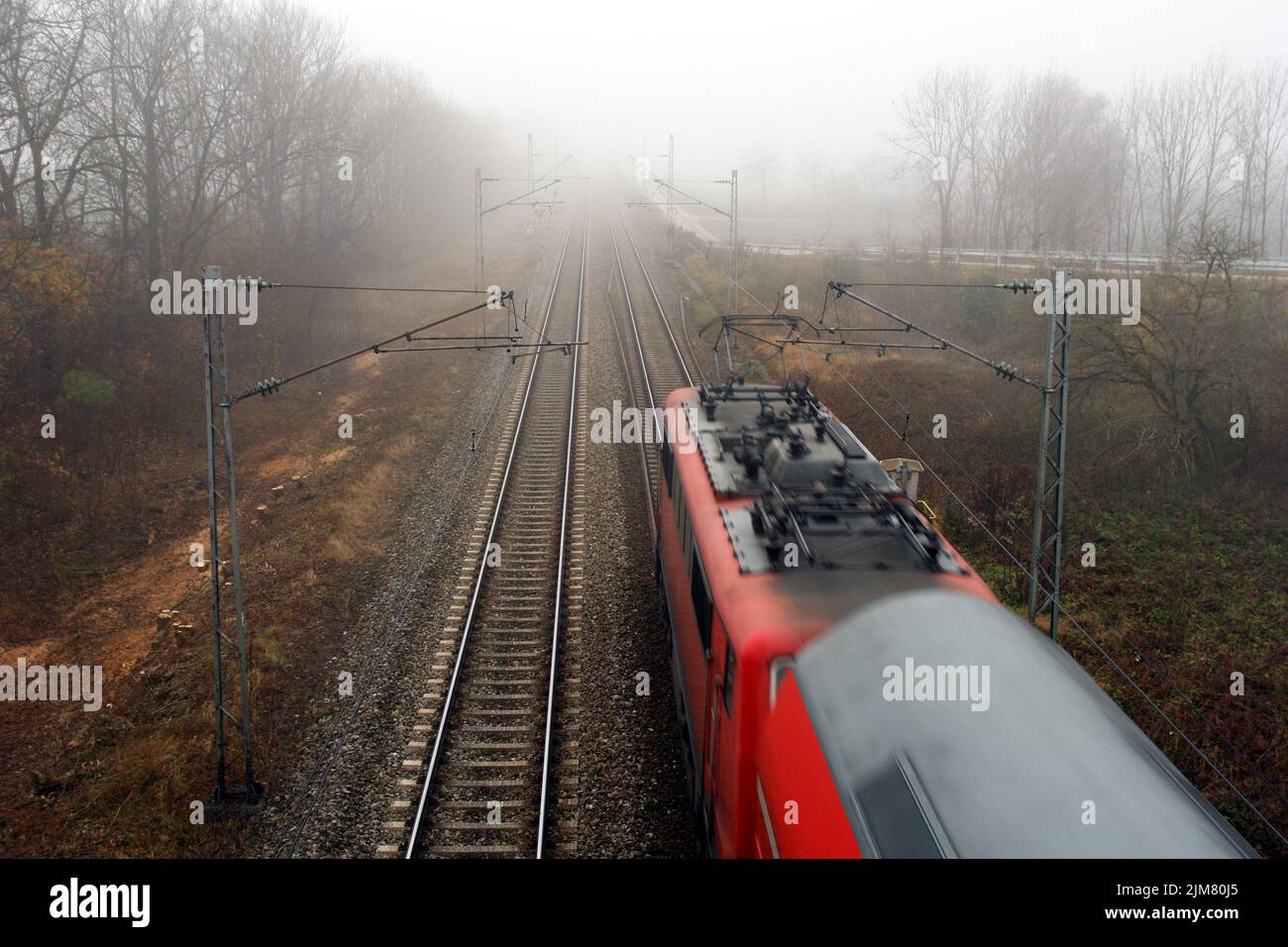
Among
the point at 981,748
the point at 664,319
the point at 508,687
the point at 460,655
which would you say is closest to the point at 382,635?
the point at 460,655

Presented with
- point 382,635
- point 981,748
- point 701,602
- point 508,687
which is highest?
point 981,748

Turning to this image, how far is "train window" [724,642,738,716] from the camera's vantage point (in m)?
6.55

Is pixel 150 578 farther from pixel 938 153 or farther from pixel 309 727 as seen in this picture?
pixel 938 153

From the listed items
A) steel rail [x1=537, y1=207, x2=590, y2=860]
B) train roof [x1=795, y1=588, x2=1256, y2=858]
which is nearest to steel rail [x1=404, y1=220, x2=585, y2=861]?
steel rail [x1=537, y1=207, x2=590, y2=860]

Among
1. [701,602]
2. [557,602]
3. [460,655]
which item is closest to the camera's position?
[701,602]

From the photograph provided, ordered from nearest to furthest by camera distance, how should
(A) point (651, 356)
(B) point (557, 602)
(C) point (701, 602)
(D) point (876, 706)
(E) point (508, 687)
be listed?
(D) point (876, 706) → (C) point (701, 602) → (E) point (508, 687) → (B) point (557, 602) → (A) point (651, 356)

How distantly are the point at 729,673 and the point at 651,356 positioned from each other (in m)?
22.5

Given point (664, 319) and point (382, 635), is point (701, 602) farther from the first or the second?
point (664, 319)

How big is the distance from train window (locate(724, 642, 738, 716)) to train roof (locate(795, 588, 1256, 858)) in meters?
0.73

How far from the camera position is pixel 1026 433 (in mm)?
20734

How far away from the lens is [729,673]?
6.81 m

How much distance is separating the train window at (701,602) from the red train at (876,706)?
1.2 inches

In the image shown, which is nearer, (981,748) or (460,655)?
(981,748)
